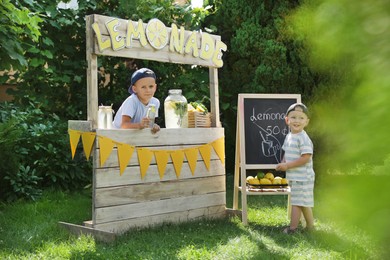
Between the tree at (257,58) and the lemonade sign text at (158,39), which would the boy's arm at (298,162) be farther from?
the tree at (257,58)

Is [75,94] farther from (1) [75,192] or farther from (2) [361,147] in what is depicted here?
(2) [361,147]

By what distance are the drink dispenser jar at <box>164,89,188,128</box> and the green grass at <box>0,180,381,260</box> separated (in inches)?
36.5

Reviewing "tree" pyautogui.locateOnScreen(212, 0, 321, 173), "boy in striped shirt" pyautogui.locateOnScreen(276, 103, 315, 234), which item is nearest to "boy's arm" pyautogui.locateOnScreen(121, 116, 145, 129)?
"boy in striped shirt" pyautogui.locateOnScreen(276, 103, 315, 234)

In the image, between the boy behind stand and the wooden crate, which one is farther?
the wooden crate

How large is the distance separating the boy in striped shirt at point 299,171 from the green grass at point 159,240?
20 centimetres

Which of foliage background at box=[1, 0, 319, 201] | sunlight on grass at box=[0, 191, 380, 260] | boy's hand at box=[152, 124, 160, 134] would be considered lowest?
sunlight on grass at box=[0, 191, 380, 260]

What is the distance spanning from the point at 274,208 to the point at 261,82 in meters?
1.86

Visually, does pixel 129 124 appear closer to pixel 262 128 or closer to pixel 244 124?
pixel 244 124

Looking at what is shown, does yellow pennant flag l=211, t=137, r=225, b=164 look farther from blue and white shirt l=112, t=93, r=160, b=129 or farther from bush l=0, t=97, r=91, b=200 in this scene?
bush l=0, t=97, r=91, b=200

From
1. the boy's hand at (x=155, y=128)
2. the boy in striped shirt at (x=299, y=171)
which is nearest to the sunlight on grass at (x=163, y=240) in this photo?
the boy in striped shirt at (x=299, y=171)

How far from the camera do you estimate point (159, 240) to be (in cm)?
424

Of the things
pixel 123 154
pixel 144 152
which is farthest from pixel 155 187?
pixel 123 154

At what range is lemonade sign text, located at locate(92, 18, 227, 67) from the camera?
4355mm

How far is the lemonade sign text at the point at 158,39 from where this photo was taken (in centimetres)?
436
